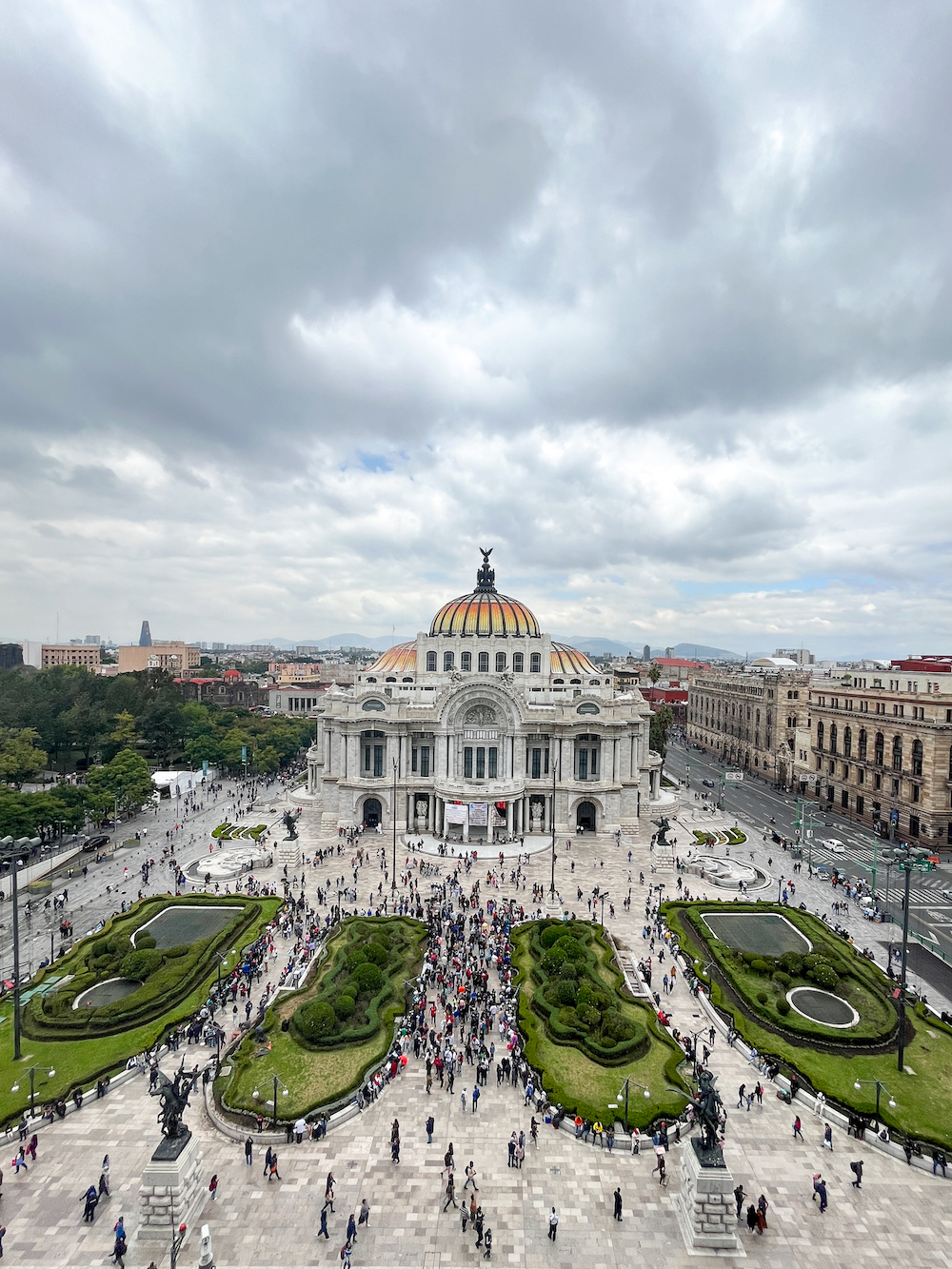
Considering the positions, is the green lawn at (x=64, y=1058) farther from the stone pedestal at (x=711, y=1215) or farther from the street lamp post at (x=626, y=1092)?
the stone pedestal at (x=711, y=1215)

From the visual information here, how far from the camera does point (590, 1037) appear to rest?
27.9 metres

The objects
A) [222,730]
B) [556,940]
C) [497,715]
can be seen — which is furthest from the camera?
[222,730]

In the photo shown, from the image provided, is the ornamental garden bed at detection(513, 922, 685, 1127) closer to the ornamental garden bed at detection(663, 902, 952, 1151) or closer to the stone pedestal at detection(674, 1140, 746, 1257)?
the stone pedestal at detection(674, 1140, 746, 1257)

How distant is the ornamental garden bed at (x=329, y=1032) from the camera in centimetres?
2489

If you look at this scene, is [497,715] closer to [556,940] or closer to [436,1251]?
[556,940]

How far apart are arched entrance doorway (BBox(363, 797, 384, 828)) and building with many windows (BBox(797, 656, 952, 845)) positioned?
148 feet

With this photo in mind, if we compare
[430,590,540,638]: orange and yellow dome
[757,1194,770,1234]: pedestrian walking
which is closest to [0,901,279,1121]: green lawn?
[757,1194,770,1234]: pedestrian walking

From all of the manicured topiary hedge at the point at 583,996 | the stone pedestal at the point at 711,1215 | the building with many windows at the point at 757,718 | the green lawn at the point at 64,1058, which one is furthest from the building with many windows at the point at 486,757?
the stone pedestal at the point at 711,1215

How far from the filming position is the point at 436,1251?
18719mm

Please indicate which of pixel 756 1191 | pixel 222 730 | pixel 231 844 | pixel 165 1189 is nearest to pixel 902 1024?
pixel 756 1191

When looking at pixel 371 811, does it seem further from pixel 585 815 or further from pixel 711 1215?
pixel 711 1215

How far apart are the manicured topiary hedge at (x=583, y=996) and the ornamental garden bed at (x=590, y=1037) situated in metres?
0.04

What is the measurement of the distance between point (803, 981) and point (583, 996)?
1271cm

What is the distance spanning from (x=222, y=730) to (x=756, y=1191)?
285ft
